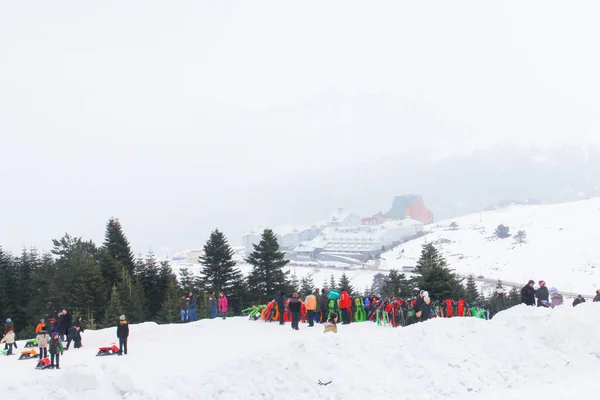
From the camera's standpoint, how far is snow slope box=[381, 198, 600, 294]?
312 feet

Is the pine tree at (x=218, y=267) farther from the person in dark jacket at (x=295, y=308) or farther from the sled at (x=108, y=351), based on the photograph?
the sled at (x=108, y=351)

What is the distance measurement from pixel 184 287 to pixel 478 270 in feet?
263

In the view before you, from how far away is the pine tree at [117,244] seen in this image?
4762cm

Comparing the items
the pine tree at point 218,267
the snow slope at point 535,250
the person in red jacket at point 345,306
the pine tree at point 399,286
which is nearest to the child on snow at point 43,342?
the person in red jacket at point 345,306

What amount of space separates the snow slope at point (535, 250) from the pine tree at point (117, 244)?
165 feet

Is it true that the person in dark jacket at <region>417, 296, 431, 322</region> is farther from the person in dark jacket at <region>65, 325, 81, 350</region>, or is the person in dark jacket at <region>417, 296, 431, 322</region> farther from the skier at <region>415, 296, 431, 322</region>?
the person in dark jacket at <region>65, 325, 81, 350</region>

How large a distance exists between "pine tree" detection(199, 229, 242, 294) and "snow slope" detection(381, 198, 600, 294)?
46.1 m

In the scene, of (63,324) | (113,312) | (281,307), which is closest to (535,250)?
(113,312)

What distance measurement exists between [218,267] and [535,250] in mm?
96580

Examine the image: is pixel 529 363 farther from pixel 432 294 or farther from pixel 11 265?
pixel 11 265

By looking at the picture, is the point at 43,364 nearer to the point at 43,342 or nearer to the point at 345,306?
the point at 43,342

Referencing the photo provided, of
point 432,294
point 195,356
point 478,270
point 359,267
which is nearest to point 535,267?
point 478,270

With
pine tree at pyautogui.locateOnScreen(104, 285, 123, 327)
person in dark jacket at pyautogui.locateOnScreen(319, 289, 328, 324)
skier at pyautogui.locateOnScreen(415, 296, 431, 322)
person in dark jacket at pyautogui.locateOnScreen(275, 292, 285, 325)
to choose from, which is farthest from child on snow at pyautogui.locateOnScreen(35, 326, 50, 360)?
pine tree at pyautogui.locateOnScreen(104, 285, 123, 327)

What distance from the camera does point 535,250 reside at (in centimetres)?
11694
